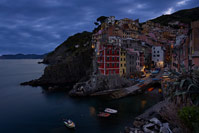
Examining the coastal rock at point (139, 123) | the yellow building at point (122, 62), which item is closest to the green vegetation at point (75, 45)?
the yellow building at point (122, 62)

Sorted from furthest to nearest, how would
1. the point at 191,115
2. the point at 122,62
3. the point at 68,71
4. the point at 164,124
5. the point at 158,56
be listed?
the point at 158,56
the point at 68,71
the point at 122,62
the point at 164,124
the point at 191,115

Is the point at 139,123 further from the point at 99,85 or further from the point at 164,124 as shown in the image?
the point at 99,85

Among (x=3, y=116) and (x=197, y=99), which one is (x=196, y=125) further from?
(x=3, y=116)

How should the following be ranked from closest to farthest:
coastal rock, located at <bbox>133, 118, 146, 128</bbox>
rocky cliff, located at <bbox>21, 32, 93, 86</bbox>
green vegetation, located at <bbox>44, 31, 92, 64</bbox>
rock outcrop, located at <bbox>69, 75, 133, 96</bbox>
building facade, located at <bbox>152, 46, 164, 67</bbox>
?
coastal rock, located at <bbox>133, 118, 146, 128</bbox>, rock outcrop, located at <bbox>69, 75, 133, 96</bbox>, rocky cliff, located at <bbox>21, 32, 93, 86</bbox>, building facade, located at <bbox>152, 46, 164, 67</bbox>, green vegetation, located at <bbox>44, 31, 92, 64</bbox>

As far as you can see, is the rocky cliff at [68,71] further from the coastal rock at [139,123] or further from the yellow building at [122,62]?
the coastal rock at [139,123]

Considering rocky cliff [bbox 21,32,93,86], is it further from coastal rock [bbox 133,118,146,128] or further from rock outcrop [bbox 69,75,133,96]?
coastal rock [bbox 133,118,146,128]

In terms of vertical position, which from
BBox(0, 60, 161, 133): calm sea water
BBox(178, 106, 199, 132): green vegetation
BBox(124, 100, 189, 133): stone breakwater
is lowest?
BBox(0, 60, 161, 133): calm sea water

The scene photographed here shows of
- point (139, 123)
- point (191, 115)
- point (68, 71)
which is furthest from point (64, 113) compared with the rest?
point (68, 71)

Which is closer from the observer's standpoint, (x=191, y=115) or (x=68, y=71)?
(x=191, y=115)

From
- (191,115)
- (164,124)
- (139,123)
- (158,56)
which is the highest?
(158,56)

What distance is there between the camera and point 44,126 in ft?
101

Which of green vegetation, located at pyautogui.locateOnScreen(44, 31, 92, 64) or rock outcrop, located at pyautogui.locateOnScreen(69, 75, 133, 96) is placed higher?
green vegetation, located at pyautogui.locateOnScreen(44, 31, 92, 64)

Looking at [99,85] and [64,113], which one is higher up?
[99,85]

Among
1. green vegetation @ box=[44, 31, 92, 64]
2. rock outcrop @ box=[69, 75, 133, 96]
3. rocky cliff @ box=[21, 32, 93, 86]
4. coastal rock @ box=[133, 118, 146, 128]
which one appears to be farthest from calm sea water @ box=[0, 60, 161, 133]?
green vegetation @ box=[44, 31, 92, 64]
